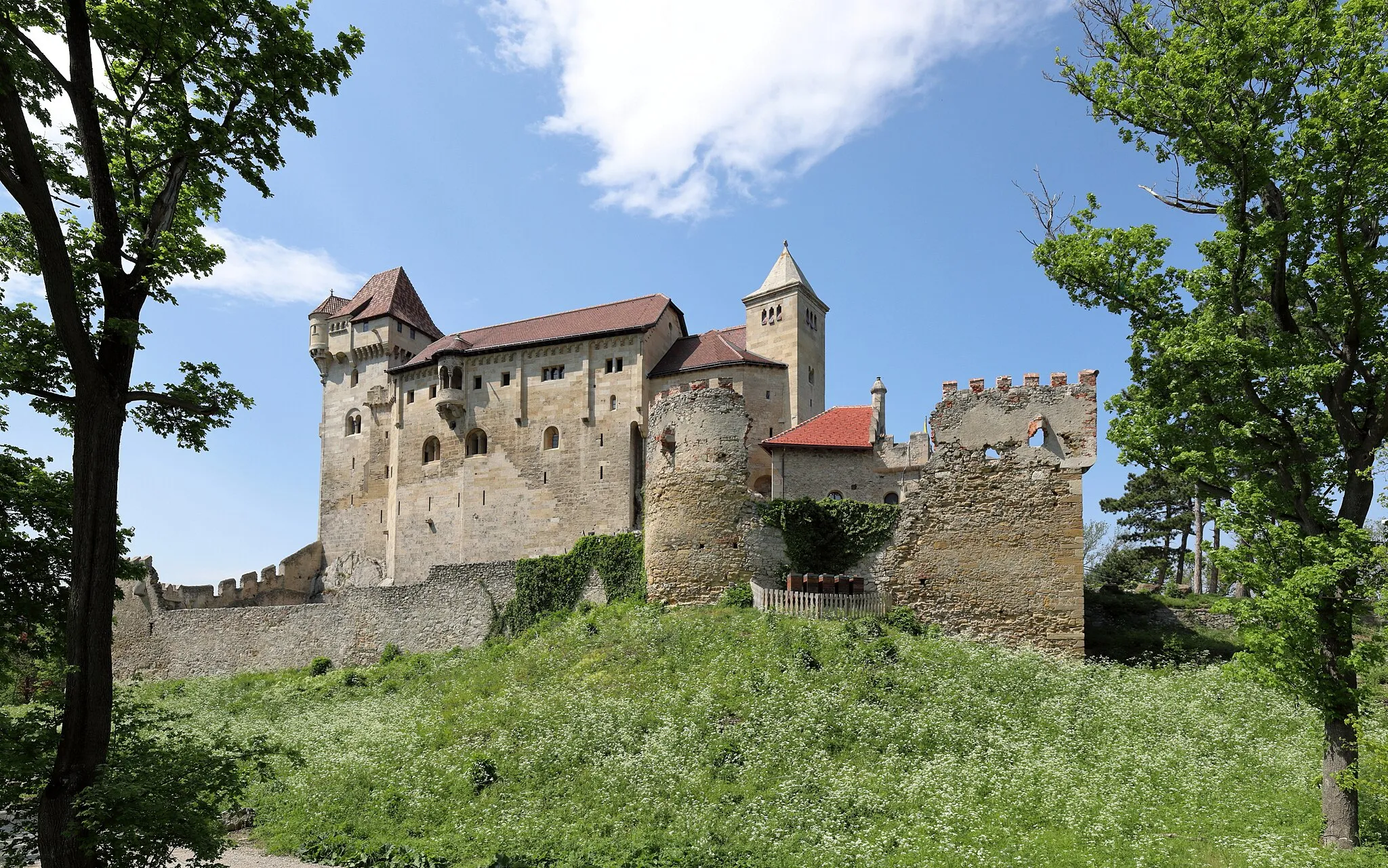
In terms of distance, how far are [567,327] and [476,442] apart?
807 cm

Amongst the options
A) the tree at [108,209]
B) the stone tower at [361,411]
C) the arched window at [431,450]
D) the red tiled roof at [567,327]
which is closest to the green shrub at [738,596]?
the tree at [108,209]

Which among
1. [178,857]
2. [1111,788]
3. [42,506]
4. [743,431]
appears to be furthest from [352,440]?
[1111,788]

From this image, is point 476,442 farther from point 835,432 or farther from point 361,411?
point 835,432

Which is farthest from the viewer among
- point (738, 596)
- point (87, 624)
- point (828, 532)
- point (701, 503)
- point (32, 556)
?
point (828, 532)

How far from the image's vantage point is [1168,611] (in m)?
25.8

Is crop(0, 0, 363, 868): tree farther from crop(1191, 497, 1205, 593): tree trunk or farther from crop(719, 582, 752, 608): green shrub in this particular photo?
crop(1191, 497, 1205, 593): tree trunk

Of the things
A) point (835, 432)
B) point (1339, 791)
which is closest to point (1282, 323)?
point (1339, 791)

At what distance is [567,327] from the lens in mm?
48594

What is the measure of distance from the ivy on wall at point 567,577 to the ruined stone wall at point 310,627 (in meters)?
0.70

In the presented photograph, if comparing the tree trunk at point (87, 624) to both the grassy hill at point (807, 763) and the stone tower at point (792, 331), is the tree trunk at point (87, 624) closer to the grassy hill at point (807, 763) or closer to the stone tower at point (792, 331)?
the grassy hill at point (807, 763)

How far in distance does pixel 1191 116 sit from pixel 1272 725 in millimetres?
11586

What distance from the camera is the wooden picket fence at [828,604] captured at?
77.7 ft

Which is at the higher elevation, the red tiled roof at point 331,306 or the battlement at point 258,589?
the red tiled roof at point 331,306

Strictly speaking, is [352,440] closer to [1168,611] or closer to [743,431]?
[743,431]
